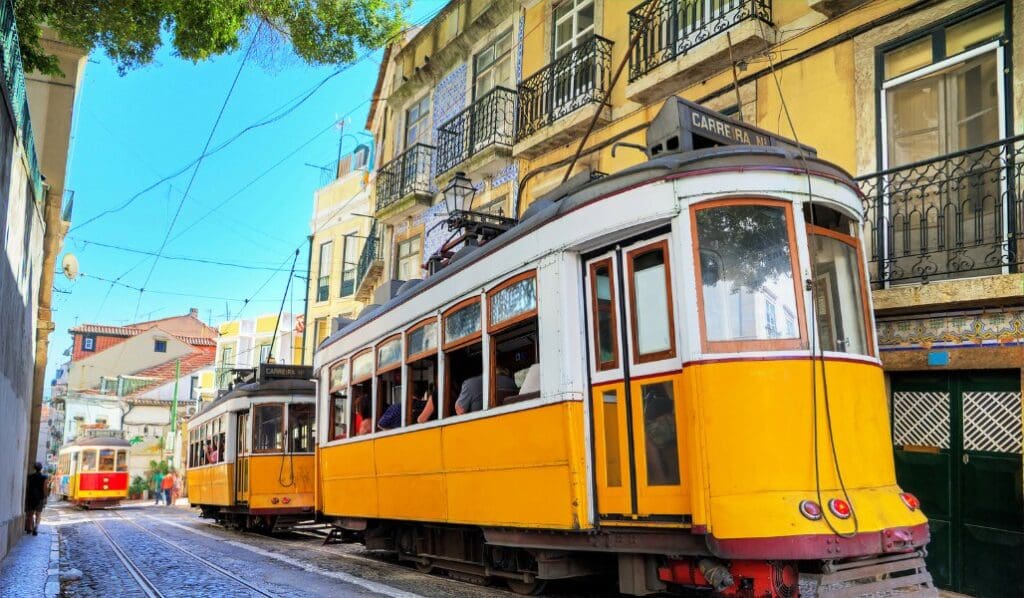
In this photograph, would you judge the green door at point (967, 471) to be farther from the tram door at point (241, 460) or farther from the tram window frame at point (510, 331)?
the tram door at point (241, 460)

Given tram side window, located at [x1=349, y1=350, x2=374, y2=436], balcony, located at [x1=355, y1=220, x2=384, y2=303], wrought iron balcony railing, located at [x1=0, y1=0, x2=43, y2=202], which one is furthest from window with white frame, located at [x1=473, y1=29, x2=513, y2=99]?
wrought iron balcony railing, located at [x1=0, y1=0, x2=43, y2=202]

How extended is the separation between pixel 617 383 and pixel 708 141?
193cm

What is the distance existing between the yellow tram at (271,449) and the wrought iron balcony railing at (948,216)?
34.9 feet

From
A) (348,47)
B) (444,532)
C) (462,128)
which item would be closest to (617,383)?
(444,532)

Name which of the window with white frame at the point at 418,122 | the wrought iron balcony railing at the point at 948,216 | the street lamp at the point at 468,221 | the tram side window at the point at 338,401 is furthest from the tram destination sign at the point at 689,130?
the window with white frame at the point at 418,122

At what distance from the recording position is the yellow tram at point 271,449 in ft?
50.8

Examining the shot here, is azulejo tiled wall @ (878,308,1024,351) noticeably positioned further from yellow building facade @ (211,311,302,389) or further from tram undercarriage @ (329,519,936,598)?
yellow building facade @ (211,311,302,389)

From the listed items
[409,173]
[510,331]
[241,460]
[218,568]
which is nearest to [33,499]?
[241,460]

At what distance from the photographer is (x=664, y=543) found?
17.9 feet

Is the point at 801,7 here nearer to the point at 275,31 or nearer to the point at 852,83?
the point at 852,83

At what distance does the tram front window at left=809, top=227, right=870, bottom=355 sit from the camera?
5.74m

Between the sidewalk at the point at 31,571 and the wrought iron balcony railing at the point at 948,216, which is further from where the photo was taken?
the sidewalk at the point at 31,571

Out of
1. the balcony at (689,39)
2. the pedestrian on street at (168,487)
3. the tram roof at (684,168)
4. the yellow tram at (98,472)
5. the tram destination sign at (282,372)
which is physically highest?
the balcony at (689,39)

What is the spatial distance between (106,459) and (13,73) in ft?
94.4
